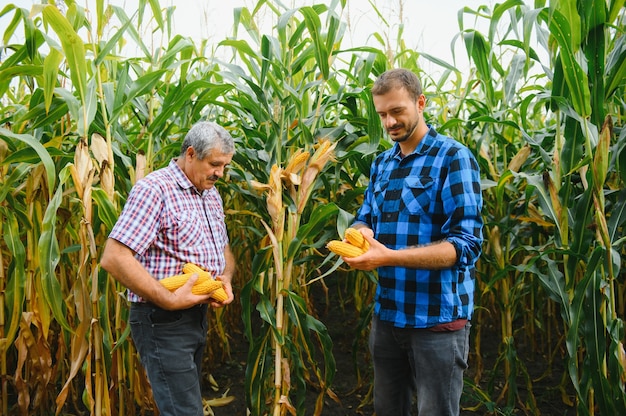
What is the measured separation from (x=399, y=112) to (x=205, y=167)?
84 cm

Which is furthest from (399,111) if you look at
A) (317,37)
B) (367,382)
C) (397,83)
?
(367,382)

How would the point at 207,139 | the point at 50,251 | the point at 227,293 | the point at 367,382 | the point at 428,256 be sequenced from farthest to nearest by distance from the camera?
the point at 367,382
the point at 227,293
the point at 207,139
the point at 50,251
the point at 428,256

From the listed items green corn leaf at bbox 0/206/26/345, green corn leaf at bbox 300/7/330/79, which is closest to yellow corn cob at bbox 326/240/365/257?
green corn leaf at bbox 300/7/330/79

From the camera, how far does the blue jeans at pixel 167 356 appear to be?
1.85 metres

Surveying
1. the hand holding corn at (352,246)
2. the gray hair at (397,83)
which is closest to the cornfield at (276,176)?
the hand holding corn at (352,246)

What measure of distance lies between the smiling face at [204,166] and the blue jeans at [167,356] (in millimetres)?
558

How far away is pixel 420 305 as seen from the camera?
181 centimetres

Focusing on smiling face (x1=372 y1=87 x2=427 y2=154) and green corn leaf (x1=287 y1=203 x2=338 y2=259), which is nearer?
smiling face (x1=372 y1=87 x2=427 y2=154)

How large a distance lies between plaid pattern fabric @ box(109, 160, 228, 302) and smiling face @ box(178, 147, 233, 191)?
34 mm

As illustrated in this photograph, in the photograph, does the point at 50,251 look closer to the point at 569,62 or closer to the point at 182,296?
the point at 182,296

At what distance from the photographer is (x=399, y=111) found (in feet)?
5.94

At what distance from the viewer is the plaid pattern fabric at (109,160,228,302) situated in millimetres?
1741

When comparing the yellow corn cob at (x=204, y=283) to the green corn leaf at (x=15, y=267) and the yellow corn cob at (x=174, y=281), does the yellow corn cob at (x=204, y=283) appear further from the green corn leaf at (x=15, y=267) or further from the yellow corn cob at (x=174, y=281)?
the green corn leaf at (x=15, y=267)

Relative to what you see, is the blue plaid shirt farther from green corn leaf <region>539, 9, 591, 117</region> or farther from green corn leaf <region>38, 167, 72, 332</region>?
green corn leaf <region>38, 167, 72, 332</region>
